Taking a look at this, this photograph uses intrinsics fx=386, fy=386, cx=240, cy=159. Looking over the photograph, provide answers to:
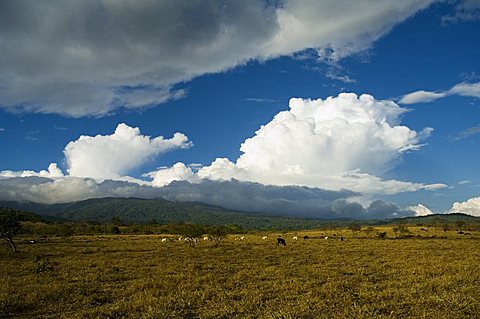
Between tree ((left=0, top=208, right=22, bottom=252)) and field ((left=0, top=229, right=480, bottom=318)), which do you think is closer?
field ((left=0, top=229, right=480, bottom=318))

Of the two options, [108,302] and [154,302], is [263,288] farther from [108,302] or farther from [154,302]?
[108,302]

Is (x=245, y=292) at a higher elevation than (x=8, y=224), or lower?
lower

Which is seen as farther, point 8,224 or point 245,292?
point 8,224

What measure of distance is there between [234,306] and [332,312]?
431 centimetres

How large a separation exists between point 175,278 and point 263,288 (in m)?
7.09

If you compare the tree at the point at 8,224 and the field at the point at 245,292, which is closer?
the field at the point at 245,292

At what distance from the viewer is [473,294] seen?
18734 millimetres

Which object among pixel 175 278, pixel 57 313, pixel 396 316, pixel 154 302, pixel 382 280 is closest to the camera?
pixel 396 316

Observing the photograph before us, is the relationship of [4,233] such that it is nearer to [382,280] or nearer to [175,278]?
[175,278]

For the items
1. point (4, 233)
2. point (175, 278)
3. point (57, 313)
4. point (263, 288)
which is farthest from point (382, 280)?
point (4, 233)

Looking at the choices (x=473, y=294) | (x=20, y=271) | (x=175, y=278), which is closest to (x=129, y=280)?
(x=175, y=278)

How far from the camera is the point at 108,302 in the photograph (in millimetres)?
19328

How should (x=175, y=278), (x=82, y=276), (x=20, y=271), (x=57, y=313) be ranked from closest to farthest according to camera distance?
(x=57, y=313) → (x=175, y=278) → (x=82, y=276) → (x=20, y=271)

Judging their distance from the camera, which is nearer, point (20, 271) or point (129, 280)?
point (129, 280)
